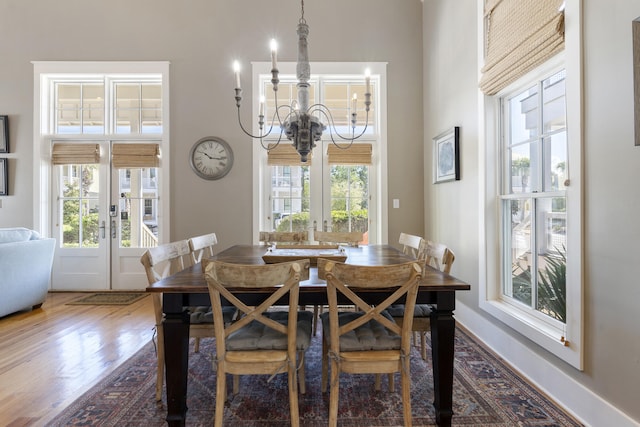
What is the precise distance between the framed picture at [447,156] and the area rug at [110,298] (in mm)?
3894

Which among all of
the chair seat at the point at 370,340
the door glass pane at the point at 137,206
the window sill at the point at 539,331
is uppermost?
the door glass pane at the point at 137,206

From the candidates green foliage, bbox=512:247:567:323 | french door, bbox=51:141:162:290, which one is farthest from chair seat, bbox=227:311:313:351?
french door, bbox=51:141:162:290

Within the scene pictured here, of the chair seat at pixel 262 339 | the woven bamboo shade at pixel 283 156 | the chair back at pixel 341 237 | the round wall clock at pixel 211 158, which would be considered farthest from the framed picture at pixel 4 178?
the chair seat at pixel 262 339

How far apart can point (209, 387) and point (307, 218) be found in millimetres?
2368

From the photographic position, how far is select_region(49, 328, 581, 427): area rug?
161cm

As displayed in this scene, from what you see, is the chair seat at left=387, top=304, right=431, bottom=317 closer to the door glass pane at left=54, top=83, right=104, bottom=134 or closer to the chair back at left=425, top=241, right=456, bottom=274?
the chair back at left=425, top=241, right=456, bottom=274

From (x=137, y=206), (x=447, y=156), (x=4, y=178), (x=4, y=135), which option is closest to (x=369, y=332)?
(x=447, y=156)

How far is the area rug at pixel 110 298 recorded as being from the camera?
3564 mm

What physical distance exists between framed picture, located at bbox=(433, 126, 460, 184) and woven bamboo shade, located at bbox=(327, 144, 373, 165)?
33.1 inches

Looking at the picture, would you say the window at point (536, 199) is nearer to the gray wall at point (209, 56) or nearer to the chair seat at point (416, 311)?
the chair seat at point (416, 311)

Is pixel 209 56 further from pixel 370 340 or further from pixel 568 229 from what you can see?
pixel 568 229

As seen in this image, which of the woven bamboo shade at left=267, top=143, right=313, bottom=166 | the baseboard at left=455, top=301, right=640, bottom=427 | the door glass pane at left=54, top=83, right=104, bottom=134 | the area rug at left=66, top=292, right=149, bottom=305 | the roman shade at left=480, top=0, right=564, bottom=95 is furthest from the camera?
the door glass pane at left=54, top=83, right=104, bottom=134

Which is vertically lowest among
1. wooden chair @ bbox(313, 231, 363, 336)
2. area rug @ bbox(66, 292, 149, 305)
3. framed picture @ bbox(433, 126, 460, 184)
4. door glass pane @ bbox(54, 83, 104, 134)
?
area rug @ bbox(66, 292, 149, 305)

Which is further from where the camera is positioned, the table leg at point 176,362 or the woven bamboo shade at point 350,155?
the woven bamboo shade at point 350,155
